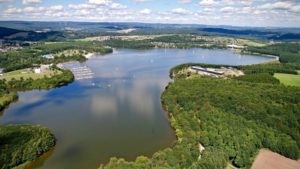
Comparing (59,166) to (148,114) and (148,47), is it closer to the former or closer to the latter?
(148,114)

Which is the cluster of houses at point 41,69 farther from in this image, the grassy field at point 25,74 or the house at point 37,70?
the grassy field at point 25,74

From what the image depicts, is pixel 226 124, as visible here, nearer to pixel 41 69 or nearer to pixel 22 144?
pixel 22 144

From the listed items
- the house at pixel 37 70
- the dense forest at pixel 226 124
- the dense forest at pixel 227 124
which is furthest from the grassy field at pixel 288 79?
the house at pixel 37 70

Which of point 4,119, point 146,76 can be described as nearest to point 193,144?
point 4,119

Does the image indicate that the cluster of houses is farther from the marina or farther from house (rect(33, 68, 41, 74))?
the marina

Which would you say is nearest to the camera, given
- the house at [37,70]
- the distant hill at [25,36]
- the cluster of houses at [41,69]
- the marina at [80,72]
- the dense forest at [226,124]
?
the dense forest at [226,124]

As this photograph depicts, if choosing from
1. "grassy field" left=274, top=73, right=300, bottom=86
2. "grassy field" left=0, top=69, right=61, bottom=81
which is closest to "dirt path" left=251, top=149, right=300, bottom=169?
"grassy field" left=274, top=73, right=300, bottom=86

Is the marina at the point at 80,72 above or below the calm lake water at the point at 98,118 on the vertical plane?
below
